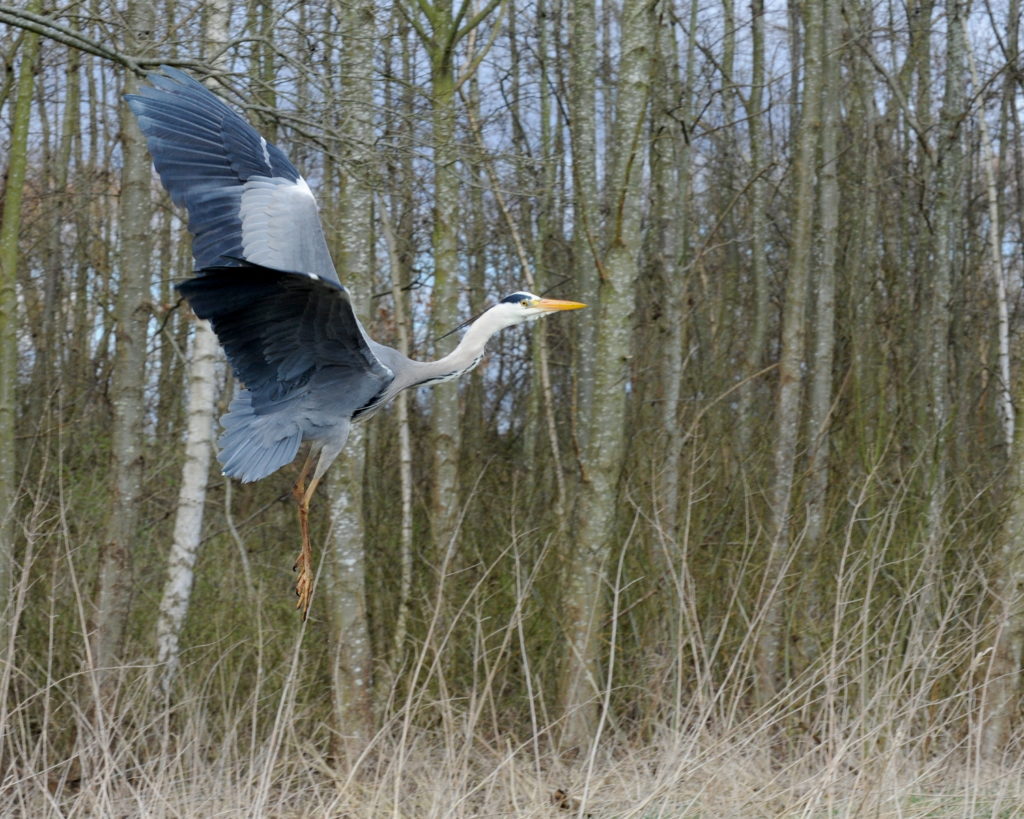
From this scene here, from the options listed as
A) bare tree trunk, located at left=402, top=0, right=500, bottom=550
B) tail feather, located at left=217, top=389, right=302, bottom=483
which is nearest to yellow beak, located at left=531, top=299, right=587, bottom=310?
tail feather, located at left=217, top=389, right=302, bottom=483

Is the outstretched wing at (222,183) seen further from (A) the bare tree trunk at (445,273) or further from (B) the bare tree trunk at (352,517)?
(A) the bare tree trunk at (445,273)

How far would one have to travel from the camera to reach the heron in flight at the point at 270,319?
466cm

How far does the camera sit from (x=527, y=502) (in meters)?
Answer: 9.47

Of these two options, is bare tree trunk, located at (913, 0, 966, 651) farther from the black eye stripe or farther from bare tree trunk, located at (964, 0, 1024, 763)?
the black eye stripe

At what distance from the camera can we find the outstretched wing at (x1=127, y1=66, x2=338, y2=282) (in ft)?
15.7

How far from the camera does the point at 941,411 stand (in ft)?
28.3

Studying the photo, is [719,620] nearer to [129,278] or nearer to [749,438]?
[749,438]

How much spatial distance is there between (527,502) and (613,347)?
3431mm

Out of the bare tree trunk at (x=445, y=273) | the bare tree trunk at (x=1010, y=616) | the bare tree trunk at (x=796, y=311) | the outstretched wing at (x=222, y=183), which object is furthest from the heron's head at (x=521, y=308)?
the bare tree trunk at (x=796, y=311)

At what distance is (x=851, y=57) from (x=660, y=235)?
472 centimetres

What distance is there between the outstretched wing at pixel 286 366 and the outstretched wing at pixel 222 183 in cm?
24

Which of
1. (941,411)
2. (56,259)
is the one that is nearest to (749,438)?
(941,411)

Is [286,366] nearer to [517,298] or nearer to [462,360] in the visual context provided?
[462,360]

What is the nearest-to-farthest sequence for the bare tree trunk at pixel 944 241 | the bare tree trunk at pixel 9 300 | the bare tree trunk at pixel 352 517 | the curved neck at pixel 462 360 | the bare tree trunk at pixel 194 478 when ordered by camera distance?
the curved neck at pixel 462 360, the bare tree trunk at pixel 352 517, the bare tree trunk at pixel 9 300, the bare tree trunk at pixel 194 478, the bare tree trunk at pixel 944 241
